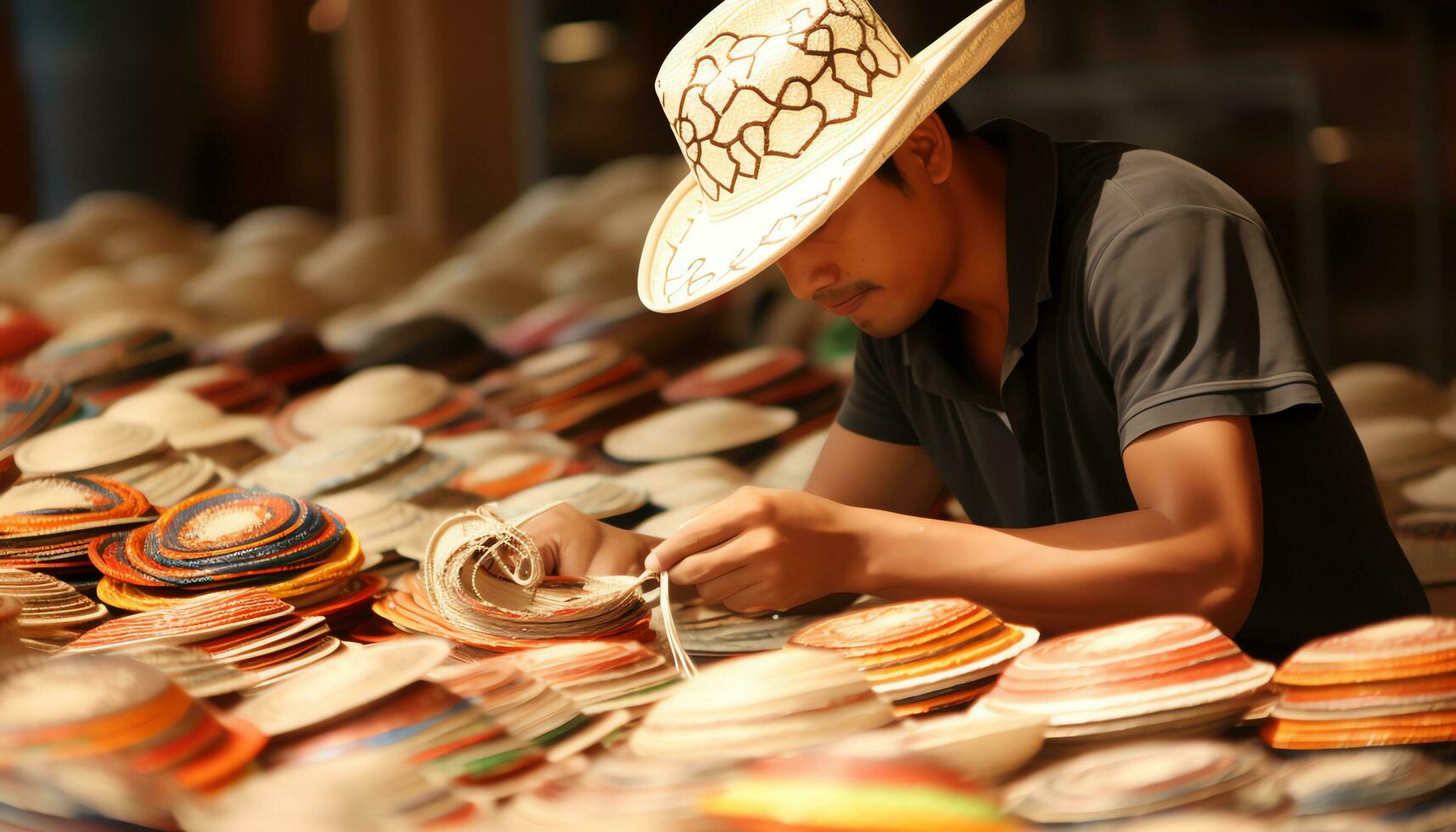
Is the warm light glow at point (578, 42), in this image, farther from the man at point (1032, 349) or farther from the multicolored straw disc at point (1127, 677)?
the multicolored straw disc at point (1127, 677)

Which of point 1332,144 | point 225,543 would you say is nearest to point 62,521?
point 225,543

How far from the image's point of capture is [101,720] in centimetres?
91

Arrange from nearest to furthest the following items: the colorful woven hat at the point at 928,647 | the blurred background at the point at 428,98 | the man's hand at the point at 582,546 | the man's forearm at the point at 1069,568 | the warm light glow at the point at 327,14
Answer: the colorful woven hat at the point at 928,647 < the man's forearm at the point at 1069,568 < the man's hand at the point at 582,546 < the blurred background at the point at 428,98 < the warm light glow at the point at 327,14

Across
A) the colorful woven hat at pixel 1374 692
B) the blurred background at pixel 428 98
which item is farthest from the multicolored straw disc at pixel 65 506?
the blurred background at pixel 428 98

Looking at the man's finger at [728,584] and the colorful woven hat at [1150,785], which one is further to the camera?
the man's finger at [728,584]

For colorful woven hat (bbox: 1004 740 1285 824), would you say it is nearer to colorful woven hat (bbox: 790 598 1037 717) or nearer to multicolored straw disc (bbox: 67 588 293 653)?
colorful woven hat (bbox: 790 598 1037 717)

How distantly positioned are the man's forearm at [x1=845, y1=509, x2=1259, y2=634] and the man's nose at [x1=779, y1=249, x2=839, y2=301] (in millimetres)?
216

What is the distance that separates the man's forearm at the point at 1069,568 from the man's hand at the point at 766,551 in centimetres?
2

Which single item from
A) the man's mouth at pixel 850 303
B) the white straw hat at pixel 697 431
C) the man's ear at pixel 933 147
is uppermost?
the man's ear at pixel 933 147

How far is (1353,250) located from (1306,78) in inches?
20.8

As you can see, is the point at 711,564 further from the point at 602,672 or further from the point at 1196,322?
the point at 1196,322

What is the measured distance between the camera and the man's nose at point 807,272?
4.16 feet

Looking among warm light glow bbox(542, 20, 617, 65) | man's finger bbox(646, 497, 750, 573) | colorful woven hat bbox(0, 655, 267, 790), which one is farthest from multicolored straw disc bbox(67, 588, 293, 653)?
warm light glow bbox(542, 20, 617, 65)

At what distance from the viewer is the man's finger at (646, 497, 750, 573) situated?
3.81 feet
